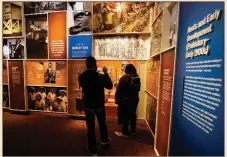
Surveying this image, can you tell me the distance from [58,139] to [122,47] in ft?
9.09

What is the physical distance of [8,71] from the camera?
5512 millimetres

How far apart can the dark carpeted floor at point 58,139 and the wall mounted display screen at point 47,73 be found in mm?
1091

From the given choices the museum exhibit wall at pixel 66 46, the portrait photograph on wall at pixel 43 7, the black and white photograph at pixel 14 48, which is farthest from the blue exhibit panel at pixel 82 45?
the black and white photograph at pixel 14 48

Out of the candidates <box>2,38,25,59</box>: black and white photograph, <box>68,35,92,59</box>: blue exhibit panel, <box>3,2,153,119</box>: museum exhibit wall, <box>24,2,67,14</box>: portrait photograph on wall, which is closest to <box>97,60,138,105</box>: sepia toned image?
<box>3,2,153,119</box>: museum exhibit wall

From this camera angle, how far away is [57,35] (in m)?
4.92

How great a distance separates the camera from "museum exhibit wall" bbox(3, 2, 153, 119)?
4656 millimetres

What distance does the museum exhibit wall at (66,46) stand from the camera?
466 centimetres

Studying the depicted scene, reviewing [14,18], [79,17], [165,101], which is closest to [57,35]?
[79,17]

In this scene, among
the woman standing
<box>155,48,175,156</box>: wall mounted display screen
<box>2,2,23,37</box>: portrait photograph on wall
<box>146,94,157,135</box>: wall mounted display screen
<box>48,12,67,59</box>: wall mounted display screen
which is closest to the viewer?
<box>155,48,175,156</box>: wall mounted display screen

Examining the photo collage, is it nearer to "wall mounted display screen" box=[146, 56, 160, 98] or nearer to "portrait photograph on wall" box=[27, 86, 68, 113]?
"portrait photograph on wall" box=[27, 86, 68, 113]

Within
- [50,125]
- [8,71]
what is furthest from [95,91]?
[8,71]

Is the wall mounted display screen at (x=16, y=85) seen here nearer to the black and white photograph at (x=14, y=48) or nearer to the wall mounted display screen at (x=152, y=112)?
the black and white photograph at (x=14, y=48)

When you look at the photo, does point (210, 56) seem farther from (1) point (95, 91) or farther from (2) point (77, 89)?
(2) point (77, 89)

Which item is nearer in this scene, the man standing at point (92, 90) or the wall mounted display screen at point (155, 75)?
the man standing at point (92, 90)
